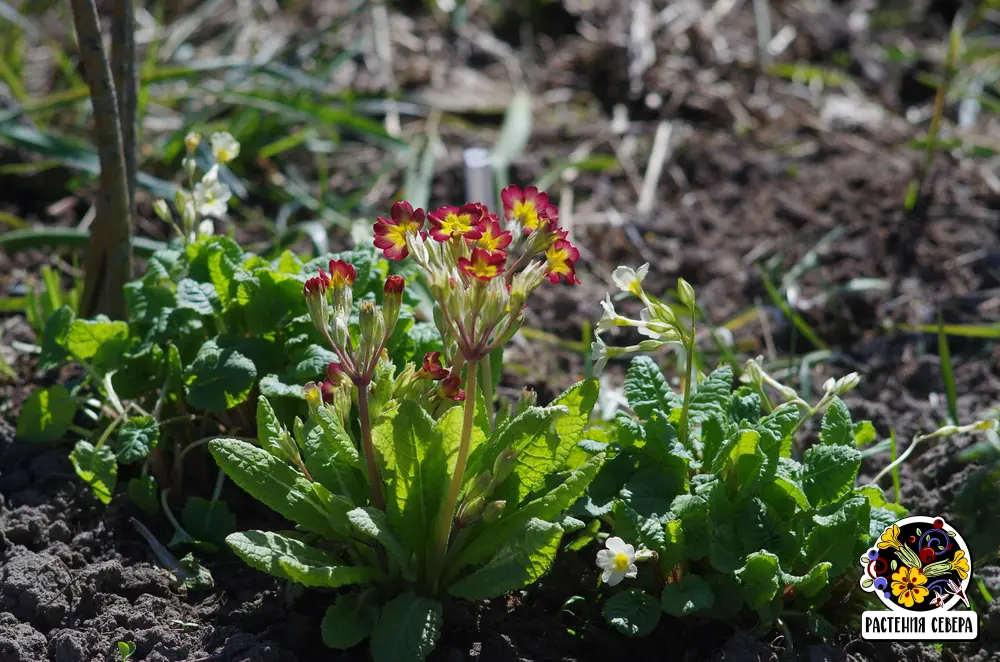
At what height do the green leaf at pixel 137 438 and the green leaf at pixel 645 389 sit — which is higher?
the green leaf at pixel 645 389

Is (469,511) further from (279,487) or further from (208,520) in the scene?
(208,520)

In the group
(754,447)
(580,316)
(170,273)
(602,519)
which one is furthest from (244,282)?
(580,316)

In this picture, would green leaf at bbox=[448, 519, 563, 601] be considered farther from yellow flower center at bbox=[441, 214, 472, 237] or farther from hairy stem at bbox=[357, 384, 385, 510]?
yellow flower center at bbox=[441, 214, 472, 237]

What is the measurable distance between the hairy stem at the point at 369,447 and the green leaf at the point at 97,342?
63cm

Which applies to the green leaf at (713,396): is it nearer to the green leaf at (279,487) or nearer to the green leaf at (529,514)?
the green leaf at (529,514)

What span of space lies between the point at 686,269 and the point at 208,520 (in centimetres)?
179

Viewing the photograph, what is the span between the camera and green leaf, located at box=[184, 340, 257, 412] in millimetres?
1929

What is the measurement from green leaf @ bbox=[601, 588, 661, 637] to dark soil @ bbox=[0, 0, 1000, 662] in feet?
0.42

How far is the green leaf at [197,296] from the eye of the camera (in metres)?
2.03

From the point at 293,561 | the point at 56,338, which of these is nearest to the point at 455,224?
the point at 293,561

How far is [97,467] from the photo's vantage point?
76.5 inches

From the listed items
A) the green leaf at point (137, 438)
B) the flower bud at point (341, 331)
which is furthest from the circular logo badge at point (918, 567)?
the green leaf at point (137, 438)

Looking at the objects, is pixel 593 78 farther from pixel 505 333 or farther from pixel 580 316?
pixel 505 333

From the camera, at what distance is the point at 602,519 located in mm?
1888
